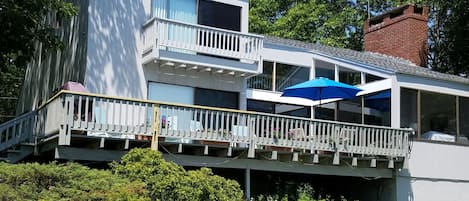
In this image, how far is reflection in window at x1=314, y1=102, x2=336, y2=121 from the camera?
2042cm

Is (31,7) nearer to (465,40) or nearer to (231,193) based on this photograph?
(231,193)

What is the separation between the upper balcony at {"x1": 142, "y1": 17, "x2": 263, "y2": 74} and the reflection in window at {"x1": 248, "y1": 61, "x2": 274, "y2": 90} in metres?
2.24

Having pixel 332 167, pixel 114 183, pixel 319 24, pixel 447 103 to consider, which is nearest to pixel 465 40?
pixel 319 24

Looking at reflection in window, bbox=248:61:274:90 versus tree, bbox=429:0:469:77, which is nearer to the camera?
reflection in window, bbox=248:61:274:90

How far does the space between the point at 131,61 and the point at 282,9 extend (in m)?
21.0

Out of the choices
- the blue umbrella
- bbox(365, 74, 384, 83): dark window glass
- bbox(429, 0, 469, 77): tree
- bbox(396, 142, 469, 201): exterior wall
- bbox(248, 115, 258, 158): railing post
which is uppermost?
bbox(429, 0, 469, 77): tree

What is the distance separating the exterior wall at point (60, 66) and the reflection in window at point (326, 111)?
7922 mm

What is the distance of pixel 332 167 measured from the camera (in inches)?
652

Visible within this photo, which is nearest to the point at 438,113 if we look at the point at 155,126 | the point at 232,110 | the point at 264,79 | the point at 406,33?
the point at 406,33

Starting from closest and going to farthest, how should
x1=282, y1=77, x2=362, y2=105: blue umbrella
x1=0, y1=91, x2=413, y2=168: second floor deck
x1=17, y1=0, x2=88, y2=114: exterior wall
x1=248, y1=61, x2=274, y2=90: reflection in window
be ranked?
x1=0, y1=91, x2=413, y2=168: second floor deck, x1=17, y1=0, x2=88, y2=114: exterior wall, x1=282, y1=77, x2=362, y2=105: blue umbrella, x1=248, y1=61, x2=274, y2=90: reflection in window

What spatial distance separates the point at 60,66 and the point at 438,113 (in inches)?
446

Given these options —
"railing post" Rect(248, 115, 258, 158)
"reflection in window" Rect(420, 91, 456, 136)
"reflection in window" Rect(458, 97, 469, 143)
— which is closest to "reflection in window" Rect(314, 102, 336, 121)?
"reflection in window" Rect(420, 91, 456, 136)

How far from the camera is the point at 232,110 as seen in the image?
1480 cm

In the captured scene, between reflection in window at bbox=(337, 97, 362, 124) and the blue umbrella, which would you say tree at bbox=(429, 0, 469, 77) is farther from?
the blue umbrella
